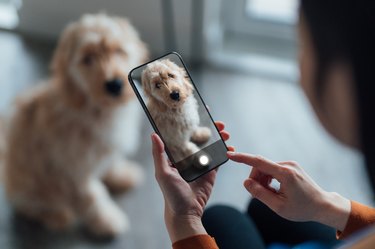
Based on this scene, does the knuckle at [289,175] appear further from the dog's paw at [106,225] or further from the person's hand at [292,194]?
the dog's paw at [106,225]

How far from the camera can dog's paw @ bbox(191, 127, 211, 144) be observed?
0.76 metres

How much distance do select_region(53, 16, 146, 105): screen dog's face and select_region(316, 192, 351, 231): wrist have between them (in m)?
0.65

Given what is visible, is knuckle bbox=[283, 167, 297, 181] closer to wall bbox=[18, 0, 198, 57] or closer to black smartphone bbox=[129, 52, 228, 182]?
black smartphone bbox=[129, 52, 228, 182]

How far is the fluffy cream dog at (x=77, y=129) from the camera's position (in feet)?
Result: 4.01

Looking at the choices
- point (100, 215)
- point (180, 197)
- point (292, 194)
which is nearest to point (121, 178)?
point (100, 215)

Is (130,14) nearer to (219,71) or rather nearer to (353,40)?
(219,71)

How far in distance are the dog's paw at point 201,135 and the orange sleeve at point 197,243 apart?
167mm

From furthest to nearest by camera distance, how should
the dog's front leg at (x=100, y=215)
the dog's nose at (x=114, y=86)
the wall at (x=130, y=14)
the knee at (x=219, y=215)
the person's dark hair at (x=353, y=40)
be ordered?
the wall at (x=130, y=14) → the dog's front leg at (x=100, y=215) → the dog's nose at (x=114, y=86) → the knee at (x=219, y=215) → the person's dark hair at (x=353, y=40)

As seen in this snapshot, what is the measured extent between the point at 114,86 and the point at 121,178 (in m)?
0.56

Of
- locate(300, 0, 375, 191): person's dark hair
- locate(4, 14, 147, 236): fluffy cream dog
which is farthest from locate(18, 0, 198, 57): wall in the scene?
locate(300, 0, 375, 191): person's dark hair

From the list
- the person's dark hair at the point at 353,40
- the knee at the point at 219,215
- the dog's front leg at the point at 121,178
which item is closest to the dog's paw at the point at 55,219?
the dog's front leg at the point at 121,178

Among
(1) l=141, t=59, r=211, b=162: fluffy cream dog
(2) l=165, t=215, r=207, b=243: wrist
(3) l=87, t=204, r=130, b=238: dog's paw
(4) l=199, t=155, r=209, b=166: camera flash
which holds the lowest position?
(3) l=87, t=204, r=130, b=238: dog's paw

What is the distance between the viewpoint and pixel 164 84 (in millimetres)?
688

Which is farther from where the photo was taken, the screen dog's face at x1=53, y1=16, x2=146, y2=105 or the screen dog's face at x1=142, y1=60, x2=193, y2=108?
the screen dog's face at x1=53, y1=16, x2=146, y2=105
